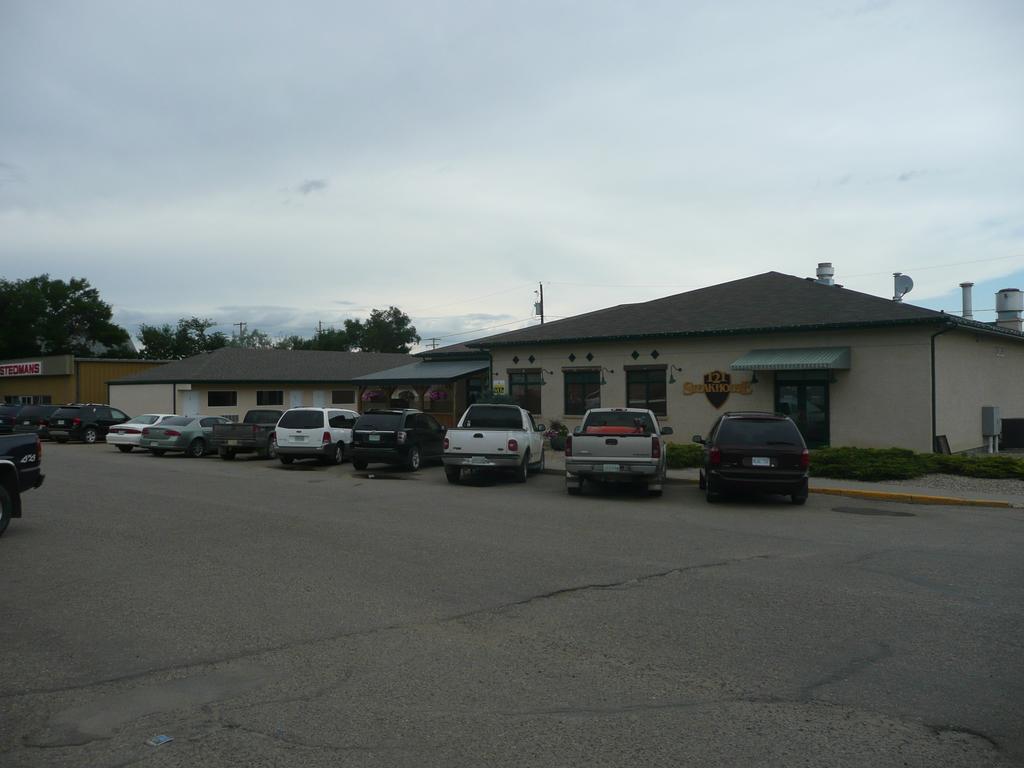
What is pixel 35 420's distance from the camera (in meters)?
40.4

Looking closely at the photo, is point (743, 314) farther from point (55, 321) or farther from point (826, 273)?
point (55, 321)

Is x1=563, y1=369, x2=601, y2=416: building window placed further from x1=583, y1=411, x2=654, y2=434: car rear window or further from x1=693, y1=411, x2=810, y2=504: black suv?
x1=693, y1=411, x2=810, y2=504: black suv

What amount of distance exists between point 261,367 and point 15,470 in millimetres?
39173

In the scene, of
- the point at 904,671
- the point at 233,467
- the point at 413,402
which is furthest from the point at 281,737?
the point at 413,402

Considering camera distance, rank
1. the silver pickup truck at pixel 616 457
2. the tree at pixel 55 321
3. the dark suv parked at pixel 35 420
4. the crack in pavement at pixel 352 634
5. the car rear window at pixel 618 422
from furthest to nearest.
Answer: the tree at pixel 55 321, the dark suv parked at pixel 35 420, the car rear window at pixel 618 422, the silver pickup truck at pixel 616 457, the crack in pavement at pixel 352 634

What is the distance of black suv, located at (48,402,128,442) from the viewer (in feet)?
118

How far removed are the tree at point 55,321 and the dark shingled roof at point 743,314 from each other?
64.7 m

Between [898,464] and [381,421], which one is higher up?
[381,421]

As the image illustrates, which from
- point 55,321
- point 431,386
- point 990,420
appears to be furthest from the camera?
point 55,321

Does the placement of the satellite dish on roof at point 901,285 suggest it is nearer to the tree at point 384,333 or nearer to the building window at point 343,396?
the building window at point 343,396

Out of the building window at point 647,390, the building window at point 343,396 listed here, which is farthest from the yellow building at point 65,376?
the building window at point 647,390

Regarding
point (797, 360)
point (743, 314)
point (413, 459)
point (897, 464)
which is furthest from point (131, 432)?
point (897, 464)

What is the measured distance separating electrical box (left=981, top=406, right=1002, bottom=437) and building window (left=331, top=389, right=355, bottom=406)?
36743 millimetres

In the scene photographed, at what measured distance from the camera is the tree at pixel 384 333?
101875 mm
